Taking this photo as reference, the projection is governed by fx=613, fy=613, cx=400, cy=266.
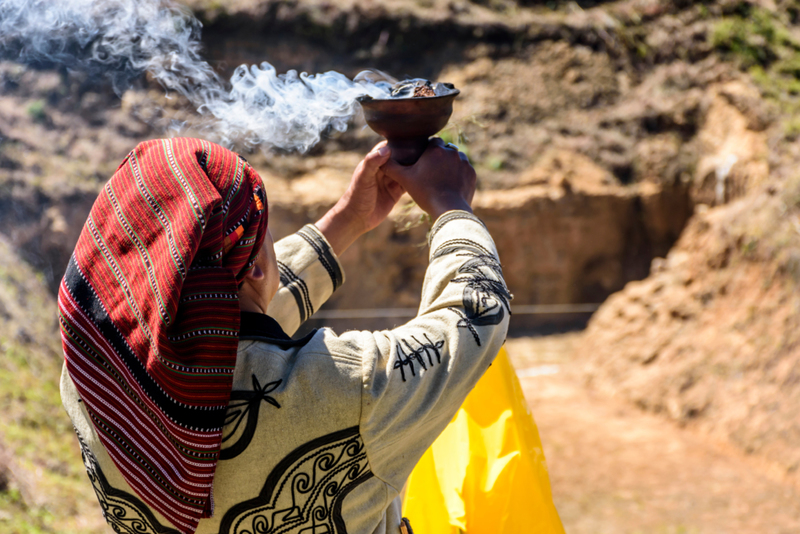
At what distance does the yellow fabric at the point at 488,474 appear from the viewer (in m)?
1.66

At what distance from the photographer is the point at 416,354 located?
1.02 metres

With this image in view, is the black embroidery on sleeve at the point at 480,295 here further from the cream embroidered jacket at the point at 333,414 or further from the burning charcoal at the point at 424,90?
the burning charcoal at the point at 424,90

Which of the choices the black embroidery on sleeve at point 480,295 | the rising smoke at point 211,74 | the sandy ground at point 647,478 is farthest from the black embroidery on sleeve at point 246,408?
the sandy ground at point 647,478

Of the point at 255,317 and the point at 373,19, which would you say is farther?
the point at 373,19

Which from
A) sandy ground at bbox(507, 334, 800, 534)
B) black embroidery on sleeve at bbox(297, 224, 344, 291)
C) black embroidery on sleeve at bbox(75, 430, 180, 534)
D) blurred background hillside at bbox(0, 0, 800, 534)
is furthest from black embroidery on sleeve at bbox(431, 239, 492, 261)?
sandy ground at bbox(507, 334, 800, 534)

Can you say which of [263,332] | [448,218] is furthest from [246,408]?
[448,218]

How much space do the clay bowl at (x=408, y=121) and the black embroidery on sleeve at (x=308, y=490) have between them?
0.76m

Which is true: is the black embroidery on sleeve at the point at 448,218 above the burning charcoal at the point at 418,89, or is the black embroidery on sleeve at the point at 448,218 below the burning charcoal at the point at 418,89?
below

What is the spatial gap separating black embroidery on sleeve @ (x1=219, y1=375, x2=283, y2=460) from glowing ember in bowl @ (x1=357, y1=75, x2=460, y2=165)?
2.39 ft

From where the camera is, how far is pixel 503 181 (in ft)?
25.7

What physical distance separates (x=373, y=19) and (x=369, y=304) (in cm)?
422

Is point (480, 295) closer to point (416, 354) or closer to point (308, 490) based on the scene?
point (416, 354)

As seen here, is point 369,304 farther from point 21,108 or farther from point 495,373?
point 495,373

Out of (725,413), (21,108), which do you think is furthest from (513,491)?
(21,108)
